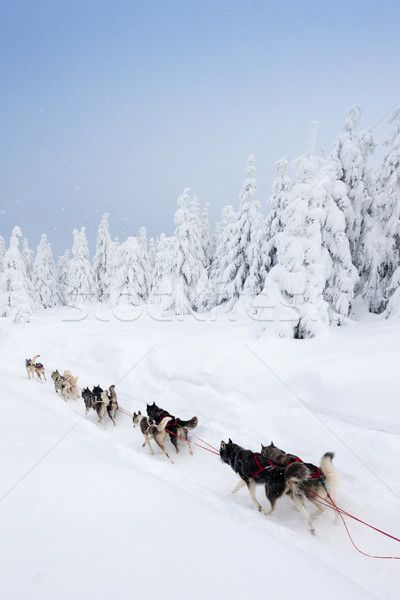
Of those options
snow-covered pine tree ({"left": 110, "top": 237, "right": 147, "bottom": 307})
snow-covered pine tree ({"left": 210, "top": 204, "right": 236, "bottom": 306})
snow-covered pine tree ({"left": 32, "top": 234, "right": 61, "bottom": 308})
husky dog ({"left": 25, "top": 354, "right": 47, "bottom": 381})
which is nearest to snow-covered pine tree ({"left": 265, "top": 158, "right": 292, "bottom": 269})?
snow-covered pine tree ({"left": 210, "top": 204, "right": 236, "bottom": 306})

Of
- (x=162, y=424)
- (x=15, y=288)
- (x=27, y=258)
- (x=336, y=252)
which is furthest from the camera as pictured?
(x=27, y=258)

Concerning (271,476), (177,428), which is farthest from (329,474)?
(177,428)

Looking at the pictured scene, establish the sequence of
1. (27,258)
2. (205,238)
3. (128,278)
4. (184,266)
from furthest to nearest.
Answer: (27,258), (205,238), (128,278), (184,266)

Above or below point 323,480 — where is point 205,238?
below

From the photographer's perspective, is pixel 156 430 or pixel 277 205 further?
pixel 277 205

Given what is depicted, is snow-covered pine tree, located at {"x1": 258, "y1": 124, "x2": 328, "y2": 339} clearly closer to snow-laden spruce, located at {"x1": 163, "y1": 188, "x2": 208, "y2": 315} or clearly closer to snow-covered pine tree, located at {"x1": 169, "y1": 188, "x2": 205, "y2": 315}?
snow-covered pine tree, located at {"x1": 169, "y1": 188, "x2": 205, "y2": 315}

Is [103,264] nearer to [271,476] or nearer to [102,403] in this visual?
[102,403]

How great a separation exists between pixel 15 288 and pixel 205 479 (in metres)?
27.2

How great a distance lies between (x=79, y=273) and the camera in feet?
121

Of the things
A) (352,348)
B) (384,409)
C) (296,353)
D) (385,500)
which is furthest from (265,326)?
(385,500)

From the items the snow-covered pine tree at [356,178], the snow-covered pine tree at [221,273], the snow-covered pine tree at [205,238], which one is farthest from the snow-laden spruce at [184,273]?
the snow-covered pine tree at [356,178]

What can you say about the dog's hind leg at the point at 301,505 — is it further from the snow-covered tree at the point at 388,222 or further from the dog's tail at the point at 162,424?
the snow-covered tree at the point at 388,222

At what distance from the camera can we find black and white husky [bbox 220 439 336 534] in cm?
407

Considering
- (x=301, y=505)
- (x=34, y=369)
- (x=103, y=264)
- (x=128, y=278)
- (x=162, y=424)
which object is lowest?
(x=103, y=264)
